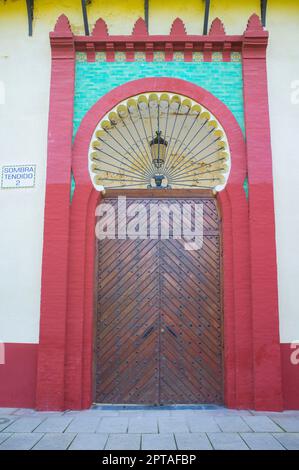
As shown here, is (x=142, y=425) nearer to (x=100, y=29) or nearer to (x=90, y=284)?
(x=90, y=284)

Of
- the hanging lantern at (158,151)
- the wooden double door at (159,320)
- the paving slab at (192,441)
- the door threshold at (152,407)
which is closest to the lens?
the paving slab at (192,441)

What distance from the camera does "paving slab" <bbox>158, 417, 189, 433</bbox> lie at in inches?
163

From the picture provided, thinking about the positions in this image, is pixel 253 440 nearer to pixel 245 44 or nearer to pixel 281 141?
pixel 281 141

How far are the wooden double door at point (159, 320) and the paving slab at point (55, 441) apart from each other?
3.96 ft

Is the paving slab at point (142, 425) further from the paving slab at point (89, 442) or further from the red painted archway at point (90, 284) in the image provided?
the red painted archway at point (90, 284)

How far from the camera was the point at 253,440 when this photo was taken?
12.7 ft

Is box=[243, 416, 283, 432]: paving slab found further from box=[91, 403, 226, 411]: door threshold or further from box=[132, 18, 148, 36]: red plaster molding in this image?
box=[132, 18, 148, 36]: red plaster molding

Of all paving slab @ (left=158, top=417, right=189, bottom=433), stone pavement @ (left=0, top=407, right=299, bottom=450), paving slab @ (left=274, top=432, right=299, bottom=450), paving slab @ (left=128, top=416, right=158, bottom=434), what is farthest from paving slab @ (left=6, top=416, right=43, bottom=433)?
paving slab @ (left=274, top=432, right=299, bottom=450)

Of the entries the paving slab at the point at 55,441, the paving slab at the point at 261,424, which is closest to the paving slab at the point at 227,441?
the paving slab at the point at 261,424

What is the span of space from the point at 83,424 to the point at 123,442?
0.70 meters

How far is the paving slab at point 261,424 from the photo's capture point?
4.16 m

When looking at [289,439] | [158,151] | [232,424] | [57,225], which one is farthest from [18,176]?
[289,439]
